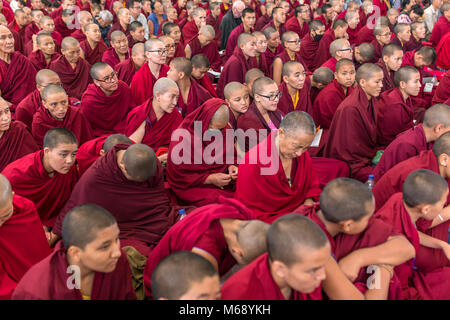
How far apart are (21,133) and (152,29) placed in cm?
686

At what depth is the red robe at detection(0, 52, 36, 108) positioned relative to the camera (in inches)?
244

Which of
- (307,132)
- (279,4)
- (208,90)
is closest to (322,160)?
(307,132)

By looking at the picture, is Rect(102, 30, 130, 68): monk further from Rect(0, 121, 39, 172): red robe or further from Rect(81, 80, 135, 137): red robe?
Rect(0, 121, 39, 172): red robe

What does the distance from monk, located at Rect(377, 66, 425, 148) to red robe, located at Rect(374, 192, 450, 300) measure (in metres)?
2.13

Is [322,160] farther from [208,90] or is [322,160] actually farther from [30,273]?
[30,273]

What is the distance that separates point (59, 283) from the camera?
7.34ft

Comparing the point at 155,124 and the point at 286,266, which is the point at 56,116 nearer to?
the point at 155,124

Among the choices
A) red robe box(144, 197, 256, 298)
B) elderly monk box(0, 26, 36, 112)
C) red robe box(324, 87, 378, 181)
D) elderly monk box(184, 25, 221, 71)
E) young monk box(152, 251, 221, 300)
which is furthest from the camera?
elderly monk box(184, 25, 221, 71)

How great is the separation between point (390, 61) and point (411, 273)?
11.5 ft

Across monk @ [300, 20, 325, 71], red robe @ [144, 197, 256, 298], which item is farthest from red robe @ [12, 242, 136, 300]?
monk @ [300, 20, 325, 71]

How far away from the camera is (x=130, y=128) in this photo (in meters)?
4.77

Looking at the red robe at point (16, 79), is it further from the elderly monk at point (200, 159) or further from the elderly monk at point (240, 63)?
the elderly monk at point (200, 159)

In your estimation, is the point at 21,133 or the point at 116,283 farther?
the point at 21,133

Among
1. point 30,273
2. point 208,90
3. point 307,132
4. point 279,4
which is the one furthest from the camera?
point 279,4
